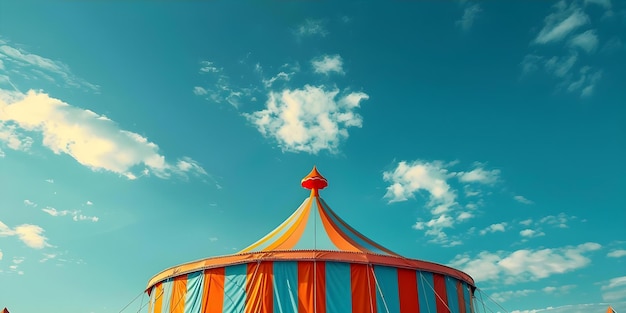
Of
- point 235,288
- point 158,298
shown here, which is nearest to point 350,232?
point 235,288

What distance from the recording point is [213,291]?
9.42 m

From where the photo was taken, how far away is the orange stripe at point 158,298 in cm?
1052

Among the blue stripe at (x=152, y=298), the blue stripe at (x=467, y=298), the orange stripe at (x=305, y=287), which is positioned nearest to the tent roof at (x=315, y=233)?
the orange stripe at (x=305, y=287)

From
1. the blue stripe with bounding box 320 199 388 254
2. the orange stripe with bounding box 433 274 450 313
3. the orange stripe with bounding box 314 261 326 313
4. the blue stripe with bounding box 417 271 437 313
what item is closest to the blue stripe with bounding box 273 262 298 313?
the orange stripe with bounding box 314 261 326 313

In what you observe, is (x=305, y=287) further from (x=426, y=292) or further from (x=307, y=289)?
Result: (x=426, y=292)

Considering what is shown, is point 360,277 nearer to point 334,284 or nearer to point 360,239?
point 334,284

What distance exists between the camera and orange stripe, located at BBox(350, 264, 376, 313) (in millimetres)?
9055

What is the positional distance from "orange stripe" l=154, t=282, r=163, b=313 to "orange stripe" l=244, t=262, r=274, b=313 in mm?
2486

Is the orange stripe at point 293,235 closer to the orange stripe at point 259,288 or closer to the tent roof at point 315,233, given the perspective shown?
the tent roof at point 315,233

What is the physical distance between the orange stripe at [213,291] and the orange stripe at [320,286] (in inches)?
70.2

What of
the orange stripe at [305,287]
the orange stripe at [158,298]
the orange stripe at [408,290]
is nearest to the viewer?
the orange stripe at [305,287]

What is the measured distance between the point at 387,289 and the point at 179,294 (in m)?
4.07

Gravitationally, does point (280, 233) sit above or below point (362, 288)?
above

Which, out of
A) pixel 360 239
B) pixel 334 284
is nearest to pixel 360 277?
pixel 334 284
